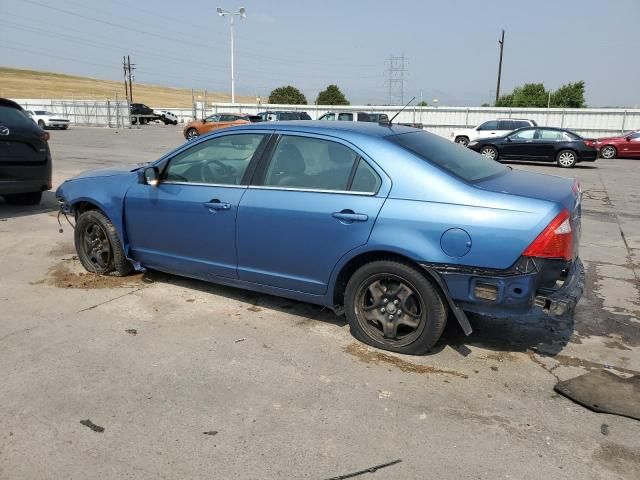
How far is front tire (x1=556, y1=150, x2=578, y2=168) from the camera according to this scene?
18.8 meters

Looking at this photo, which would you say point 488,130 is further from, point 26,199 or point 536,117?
point 26,199

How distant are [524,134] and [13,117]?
1677 cm

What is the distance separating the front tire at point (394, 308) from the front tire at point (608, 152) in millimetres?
23142

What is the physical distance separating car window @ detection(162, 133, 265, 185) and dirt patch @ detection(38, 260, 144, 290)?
1.17m

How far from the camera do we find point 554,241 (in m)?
3.29

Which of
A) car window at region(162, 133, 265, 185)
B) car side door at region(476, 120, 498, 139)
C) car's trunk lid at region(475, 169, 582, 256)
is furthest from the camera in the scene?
car side door at region(476, 120, 498, 139)

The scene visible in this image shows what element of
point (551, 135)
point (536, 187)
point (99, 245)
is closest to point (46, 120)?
point (551, 135)

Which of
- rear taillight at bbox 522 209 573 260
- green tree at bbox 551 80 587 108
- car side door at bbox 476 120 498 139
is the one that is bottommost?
rear taillight at bbox 522 209 573 260

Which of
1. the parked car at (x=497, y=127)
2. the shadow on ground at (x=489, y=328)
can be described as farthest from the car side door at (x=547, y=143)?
the shadow on ground at (x=489, y=328)

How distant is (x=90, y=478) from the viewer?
2514 mm

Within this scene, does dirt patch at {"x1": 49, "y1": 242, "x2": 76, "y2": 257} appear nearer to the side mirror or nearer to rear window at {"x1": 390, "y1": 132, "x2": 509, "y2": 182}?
the side mirror

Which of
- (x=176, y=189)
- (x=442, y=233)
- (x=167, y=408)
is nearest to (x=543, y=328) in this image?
(x=442, y=233)

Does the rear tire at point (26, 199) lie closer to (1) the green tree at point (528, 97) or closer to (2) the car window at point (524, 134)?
(2) the car window at point (524, 134)

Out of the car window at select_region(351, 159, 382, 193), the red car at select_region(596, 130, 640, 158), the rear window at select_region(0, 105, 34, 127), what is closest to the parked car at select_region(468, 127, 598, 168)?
the red car at select_region(596, 130, 640, 158)
